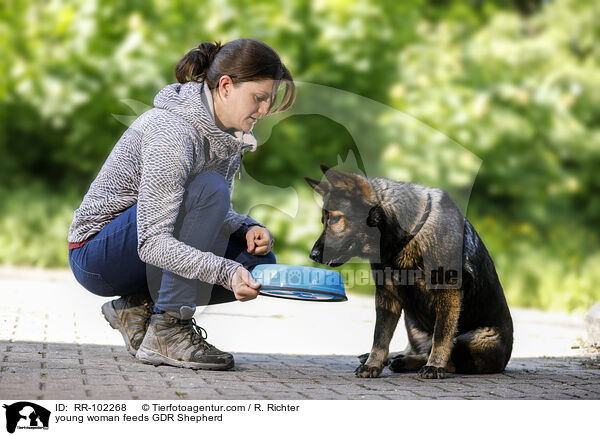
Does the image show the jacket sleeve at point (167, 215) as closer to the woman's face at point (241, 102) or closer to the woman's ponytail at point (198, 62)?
the woman's face at point (241, 102)

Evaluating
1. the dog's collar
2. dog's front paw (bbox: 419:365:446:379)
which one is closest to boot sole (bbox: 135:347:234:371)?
dog's front paw (bbox: 419:365:446:379)

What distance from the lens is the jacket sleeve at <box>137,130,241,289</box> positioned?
287cm

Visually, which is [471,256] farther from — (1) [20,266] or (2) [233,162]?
→ (1) [20,266]

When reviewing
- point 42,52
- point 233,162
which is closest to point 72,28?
point 42,52

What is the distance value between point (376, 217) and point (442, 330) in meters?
0.67

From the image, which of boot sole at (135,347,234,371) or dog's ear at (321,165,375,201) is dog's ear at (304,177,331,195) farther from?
boot sole at (135,347,234,371)

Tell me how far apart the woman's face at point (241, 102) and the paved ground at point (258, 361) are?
122cm

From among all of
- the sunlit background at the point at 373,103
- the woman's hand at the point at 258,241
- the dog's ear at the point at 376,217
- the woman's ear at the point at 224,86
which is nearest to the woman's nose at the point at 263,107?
the woman's ear at the point at 224,86

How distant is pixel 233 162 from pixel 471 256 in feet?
4.40

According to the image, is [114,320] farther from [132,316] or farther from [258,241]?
[258,241]

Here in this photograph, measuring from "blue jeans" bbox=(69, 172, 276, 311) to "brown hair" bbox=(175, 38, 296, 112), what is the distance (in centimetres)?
48

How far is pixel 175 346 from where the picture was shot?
3.21 meters

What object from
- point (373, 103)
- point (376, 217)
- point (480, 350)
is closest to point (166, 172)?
point (376, 217)

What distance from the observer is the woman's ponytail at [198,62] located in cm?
320
